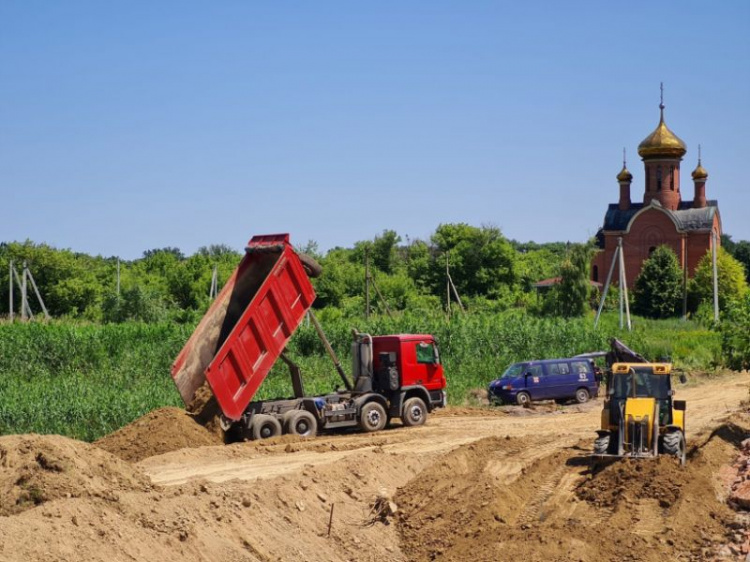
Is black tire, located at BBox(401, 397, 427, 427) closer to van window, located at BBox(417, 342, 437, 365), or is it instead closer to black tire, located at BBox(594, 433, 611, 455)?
van window, located at BBox(417, 342, 437, 365)

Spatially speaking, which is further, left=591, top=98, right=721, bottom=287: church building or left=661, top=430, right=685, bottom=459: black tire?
left=591, top=98, right=721, bottom=287: church building

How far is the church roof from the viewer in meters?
75.2

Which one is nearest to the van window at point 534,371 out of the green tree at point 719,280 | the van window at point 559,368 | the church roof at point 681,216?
the van window at point 559,368

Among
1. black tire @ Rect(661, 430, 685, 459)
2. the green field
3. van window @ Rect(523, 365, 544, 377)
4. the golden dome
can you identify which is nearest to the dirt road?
van window @ Rect(523, 365, 544, 377)

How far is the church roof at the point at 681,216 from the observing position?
247 ft

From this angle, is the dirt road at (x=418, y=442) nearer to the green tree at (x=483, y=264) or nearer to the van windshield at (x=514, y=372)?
the van windshield at (x=514, y=372)

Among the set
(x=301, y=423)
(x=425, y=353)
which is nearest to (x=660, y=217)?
(x=425, y=353)

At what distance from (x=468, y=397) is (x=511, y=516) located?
16677mm

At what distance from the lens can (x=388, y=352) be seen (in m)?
25.8

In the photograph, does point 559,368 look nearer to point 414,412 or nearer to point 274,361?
point 414,412

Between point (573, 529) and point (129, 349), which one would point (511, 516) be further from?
point (129, 349)

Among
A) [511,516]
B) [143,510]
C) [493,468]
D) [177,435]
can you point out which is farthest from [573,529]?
[177,435]

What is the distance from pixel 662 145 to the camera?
78125 millimetres

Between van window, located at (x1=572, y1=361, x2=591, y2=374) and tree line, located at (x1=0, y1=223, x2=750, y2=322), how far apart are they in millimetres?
27781
